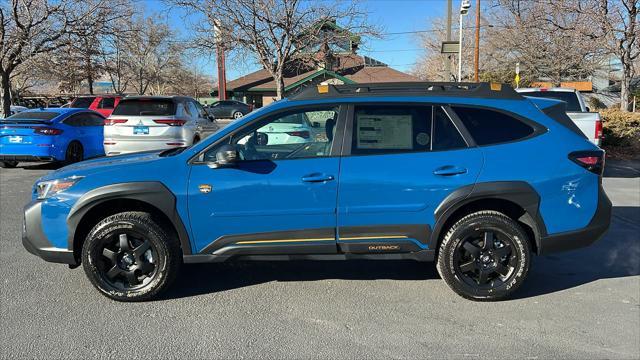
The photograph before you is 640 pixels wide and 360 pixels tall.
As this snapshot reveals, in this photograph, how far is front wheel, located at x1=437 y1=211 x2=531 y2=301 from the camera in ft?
12.9

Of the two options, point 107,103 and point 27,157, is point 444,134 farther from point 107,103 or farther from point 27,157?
point 107,103

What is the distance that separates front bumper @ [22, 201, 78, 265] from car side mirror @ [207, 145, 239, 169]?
54.3 inches

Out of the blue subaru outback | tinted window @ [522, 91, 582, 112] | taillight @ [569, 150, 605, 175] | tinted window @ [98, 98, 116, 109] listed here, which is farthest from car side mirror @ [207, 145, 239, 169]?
tinted window @ [98, 98, 116, 109]

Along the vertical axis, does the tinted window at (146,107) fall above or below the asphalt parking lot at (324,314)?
above

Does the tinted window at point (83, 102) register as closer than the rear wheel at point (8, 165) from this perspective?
No

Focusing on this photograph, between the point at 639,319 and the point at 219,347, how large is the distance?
3173 mm

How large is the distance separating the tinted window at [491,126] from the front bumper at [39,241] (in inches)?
133

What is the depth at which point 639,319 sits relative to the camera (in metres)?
3.76

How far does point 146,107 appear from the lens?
9984 millimetres

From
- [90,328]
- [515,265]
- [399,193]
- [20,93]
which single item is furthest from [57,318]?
[20,93]

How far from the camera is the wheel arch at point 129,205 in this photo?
382 centimetres

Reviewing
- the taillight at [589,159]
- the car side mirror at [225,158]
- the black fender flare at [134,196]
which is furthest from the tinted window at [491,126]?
the black fender flare at [134,196]

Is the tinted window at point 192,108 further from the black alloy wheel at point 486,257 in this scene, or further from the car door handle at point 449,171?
the black alloy wheel at point 486,257

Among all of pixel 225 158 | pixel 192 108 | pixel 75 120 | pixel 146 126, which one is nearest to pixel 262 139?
pixel 225 158
